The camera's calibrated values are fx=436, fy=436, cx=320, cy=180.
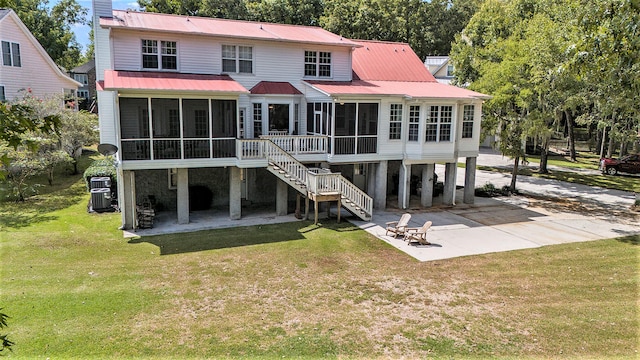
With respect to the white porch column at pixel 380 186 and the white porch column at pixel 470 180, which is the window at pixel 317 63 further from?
the white porch column at pixel 470 180

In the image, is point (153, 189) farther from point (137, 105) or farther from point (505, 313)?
point (505, 313)

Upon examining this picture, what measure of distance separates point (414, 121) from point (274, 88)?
694 cm

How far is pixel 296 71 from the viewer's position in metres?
21.7

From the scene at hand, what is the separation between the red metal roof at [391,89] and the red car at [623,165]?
1882cm

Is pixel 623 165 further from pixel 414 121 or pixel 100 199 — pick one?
pixel 100 199

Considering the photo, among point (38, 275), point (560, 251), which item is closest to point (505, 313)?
point (560, 251)

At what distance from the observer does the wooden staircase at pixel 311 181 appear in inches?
730

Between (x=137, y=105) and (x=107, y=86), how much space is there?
3.76m

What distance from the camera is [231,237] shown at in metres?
16.6

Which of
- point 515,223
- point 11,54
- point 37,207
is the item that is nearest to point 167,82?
point 37,207

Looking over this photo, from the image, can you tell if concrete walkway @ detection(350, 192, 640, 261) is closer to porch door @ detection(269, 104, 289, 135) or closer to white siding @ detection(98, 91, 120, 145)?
porch door @ detection(269, 104, 289, 135)

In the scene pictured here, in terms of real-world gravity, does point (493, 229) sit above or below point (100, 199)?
below

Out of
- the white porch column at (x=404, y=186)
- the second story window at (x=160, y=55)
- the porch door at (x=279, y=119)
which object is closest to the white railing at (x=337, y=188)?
the white porch column at (x=404, y=186)

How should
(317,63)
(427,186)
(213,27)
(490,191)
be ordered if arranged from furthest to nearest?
1. (490,191)
2. (427,186)
3. (317,63)
4. (213,27)
